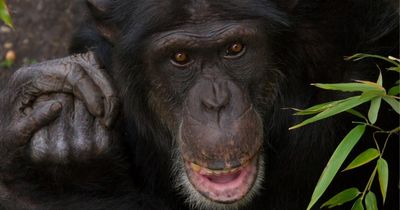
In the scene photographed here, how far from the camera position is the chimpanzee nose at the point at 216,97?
4039mm

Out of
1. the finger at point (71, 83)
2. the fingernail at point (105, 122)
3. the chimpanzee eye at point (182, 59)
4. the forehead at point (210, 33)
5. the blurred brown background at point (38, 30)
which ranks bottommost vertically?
the blurred brown background at point (38, 30)

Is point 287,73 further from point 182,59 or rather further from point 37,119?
point 37,119

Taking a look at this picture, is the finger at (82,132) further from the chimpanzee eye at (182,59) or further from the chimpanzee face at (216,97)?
the chimpanzee eye at (182,59)

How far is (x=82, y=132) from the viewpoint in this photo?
4.79 meters

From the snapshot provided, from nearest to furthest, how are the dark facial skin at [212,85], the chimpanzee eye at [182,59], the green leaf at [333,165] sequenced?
the green leaf at [333,165] < the dark facial skin at [212,85] < the chimpanzee eye at [182,59]

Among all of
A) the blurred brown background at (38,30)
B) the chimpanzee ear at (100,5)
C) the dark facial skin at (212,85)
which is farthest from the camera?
the blurred brown background at (38,30)

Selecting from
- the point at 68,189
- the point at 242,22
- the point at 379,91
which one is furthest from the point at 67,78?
the point at 379,91

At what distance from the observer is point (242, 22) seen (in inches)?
165

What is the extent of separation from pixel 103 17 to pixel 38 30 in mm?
3433

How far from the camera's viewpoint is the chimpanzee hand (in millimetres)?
4781

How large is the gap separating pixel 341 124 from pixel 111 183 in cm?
131

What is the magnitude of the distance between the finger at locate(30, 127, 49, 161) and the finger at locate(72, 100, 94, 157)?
154 mm

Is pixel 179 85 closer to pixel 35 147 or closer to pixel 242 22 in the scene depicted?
pixel 242 22

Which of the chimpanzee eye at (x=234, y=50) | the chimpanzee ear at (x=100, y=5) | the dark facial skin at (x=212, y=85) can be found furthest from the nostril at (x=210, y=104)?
the chimpanzee ear at (x=100, y=5)
